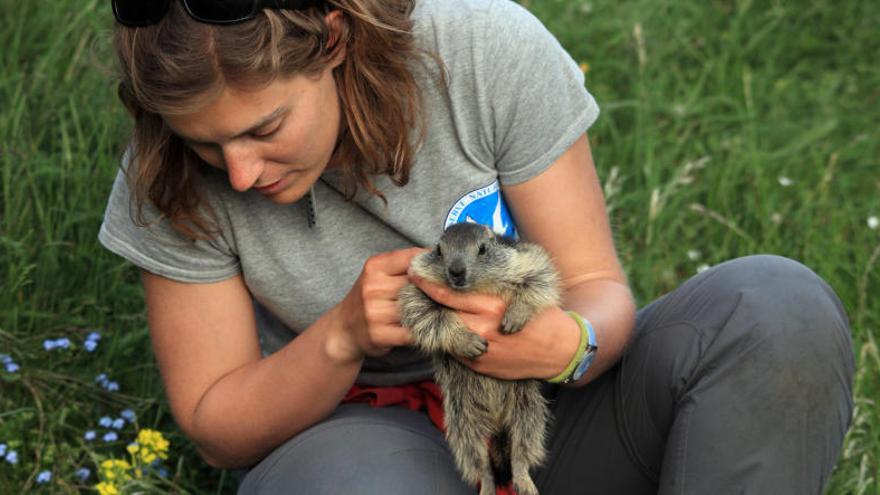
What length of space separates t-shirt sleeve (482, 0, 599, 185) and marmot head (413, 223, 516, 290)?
0.28 meters

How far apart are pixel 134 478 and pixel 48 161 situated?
55.2 inches

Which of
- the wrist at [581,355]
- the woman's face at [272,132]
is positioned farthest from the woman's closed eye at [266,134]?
the wrist at [581,355]

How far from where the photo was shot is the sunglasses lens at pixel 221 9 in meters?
2.62

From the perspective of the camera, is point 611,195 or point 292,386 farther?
point 611,195

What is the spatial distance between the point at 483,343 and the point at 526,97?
0.68m

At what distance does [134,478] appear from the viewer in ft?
11.4

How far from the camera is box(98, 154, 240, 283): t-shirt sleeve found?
309 centimetres

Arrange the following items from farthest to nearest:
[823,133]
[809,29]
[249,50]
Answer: [809,29], [823,133], [249,50]

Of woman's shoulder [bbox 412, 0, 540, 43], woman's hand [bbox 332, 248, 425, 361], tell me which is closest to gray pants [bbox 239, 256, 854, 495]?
woman's hand [bbox 332, 248, 425, 361]

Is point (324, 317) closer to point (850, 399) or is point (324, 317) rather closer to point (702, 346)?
point (702, 346)

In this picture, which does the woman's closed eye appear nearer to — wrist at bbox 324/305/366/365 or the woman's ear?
the woman's ear

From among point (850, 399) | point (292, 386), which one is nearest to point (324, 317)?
point (292, 386)

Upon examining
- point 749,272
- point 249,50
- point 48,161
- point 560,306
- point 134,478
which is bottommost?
point 134,478

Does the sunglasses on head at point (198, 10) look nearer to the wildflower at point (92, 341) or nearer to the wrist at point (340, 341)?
the wrist at point (340, 341)
